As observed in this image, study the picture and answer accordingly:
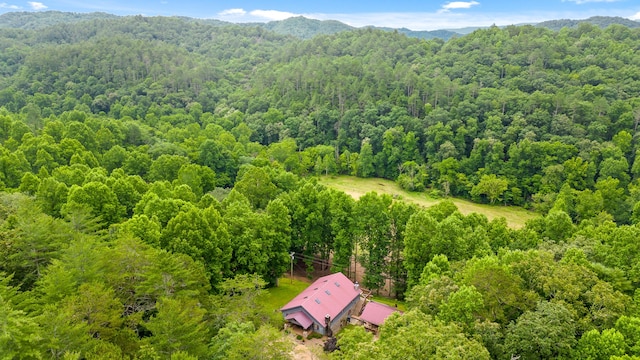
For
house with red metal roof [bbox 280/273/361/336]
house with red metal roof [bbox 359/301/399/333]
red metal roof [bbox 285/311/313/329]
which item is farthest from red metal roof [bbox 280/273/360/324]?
house with red metal roof [bbox 359/301/399/333]

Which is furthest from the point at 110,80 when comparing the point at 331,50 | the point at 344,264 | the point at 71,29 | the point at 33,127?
the point at 344,264

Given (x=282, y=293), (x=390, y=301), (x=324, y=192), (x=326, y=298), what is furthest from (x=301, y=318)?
(x=324, y=192)

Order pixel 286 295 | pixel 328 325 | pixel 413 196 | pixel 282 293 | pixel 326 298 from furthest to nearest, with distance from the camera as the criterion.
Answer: pixel 413 196 < pixel 282 293 < pixel 286 295 < pixel 326 298 < pixel 328 325

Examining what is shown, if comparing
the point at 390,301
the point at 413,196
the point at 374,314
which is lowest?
the point at 413,196

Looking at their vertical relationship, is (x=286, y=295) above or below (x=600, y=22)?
below

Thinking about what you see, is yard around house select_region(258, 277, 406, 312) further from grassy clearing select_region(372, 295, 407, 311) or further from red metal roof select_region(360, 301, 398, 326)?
red metal roof select_region(360, 301, 398, 326)

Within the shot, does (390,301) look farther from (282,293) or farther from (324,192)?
(324,192)
